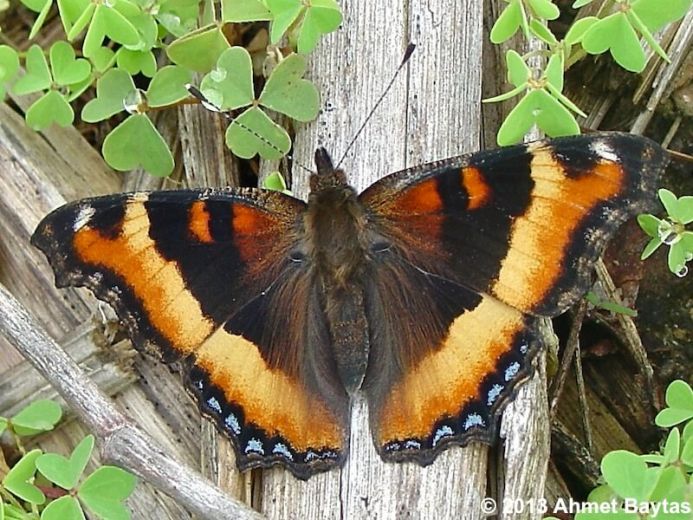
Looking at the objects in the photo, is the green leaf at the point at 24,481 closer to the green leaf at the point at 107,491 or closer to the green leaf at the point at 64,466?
the green leaf at the point at 64,466

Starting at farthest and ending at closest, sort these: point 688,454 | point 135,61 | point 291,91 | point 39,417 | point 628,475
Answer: point 135,61 < point 39,417 < point 291,91 < point 688,454 < point 628,475

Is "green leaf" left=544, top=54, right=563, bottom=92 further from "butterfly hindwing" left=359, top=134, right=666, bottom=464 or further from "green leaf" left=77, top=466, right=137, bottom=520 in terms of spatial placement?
"green leaf" left=77, top=466, right=137, bottom=520

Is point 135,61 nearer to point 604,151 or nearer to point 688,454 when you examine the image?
point 604,151

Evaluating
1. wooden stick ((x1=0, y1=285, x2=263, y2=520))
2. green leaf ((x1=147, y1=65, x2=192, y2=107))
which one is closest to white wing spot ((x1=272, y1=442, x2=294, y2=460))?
wooden stick ((x1=0, y1=285, x2=263, y2=520))

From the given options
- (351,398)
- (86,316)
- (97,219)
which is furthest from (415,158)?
(86,316)

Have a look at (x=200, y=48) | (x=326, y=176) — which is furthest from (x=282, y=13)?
(x=326, y=176)

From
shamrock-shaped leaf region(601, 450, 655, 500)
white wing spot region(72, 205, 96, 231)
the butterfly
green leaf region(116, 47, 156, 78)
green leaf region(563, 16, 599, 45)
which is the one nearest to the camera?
shamrock-shaped leaf region(601, 450, 655, 500)

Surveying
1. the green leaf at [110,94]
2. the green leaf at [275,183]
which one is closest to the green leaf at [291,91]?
the green leaf at [275,183]
